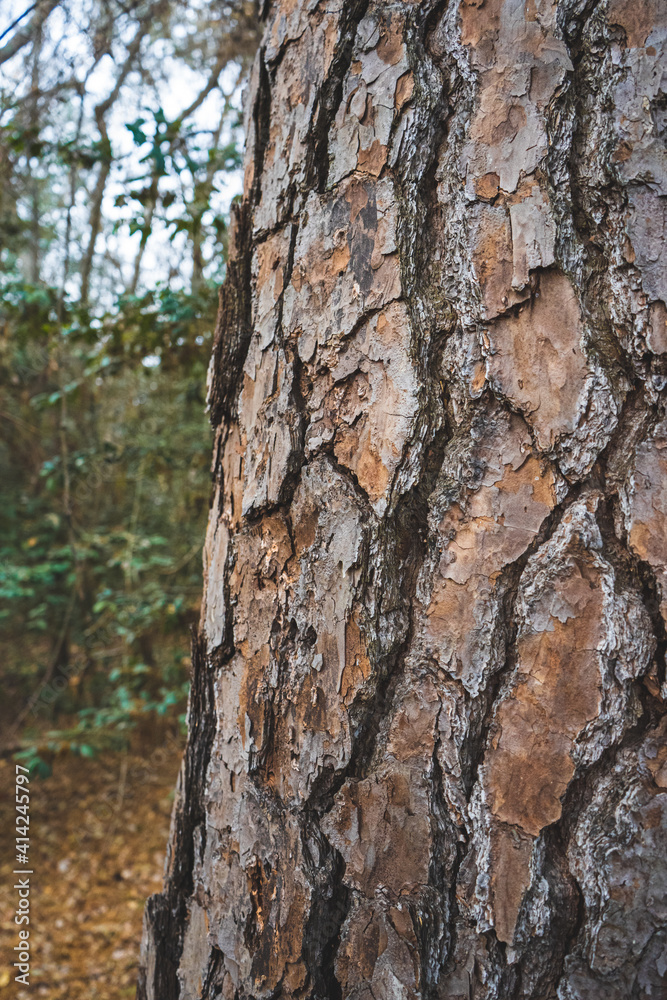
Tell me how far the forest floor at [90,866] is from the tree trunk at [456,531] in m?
2.01

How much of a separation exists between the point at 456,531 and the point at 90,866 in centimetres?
310

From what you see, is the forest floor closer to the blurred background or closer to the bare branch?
the blurred background

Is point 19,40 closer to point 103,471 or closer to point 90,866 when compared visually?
point 103,471

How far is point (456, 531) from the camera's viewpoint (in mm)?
633

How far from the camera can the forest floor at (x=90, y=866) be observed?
2143 millimetres

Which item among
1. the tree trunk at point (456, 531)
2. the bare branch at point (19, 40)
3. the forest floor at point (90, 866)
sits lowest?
the forest floor at point (90, 866)

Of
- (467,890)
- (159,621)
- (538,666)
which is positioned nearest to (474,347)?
(538,666)

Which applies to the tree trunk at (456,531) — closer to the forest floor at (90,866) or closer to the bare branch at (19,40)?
the forest floor at (90,866)

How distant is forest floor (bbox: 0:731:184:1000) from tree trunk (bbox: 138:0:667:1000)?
2.01 m

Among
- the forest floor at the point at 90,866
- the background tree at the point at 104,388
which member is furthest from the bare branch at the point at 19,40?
the forest floor at the point at 90,866

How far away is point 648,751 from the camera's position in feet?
1.87

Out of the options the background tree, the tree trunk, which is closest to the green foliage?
the background tree

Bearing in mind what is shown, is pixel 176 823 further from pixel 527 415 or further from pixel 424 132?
pixel 424 132

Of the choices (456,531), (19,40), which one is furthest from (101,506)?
(456,531)
